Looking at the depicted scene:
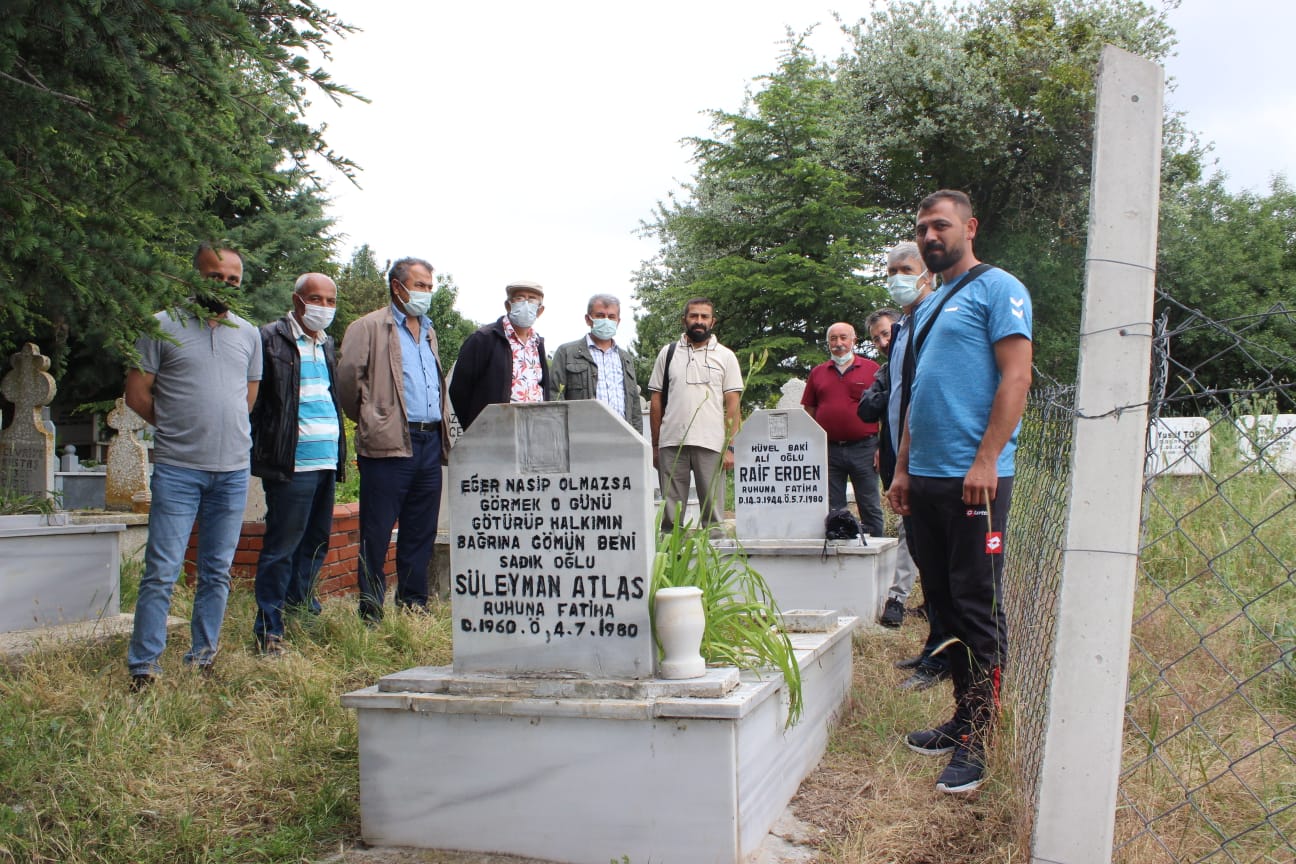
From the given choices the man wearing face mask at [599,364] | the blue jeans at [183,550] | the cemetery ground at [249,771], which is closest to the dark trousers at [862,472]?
the man wearing face mask at [599,364]

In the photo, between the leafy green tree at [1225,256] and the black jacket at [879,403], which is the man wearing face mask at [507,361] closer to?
the black jacket at [879,403]

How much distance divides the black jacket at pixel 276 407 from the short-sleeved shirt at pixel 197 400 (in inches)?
14.9

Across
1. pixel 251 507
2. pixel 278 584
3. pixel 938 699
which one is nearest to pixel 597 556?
pixel 938 699

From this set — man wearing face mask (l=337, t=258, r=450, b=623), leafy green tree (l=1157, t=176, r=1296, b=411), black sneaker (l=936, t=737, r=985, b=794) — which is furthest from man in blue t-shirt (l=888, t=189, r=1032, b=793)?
leafy green tree (l=1157, t=176, r=1296, b=411)

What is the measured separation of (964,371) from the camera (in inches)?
141

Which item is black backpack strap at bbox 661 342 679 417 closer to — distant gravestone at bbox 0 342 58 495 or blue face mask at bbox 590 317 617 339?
blue face mask at bbox 590 317 617 339

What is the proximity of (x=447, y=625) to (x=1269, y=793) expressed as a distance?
11.4ft

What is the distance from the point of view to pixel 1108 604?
2.23 m

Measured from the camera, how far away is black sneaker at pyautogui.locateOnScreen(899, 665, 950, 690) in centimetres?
479

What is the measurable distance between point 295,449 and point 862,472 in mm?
4099

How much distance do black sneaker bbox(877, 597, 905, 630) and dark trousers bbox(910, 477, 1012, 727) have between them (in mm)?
2851

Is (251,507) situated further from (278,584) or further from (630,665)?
(630,665)

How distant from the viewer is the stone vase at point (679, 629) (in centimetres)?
311

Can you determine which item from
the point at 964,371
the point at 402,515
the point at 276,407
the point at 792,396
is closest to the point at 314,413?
the point at 276,407
